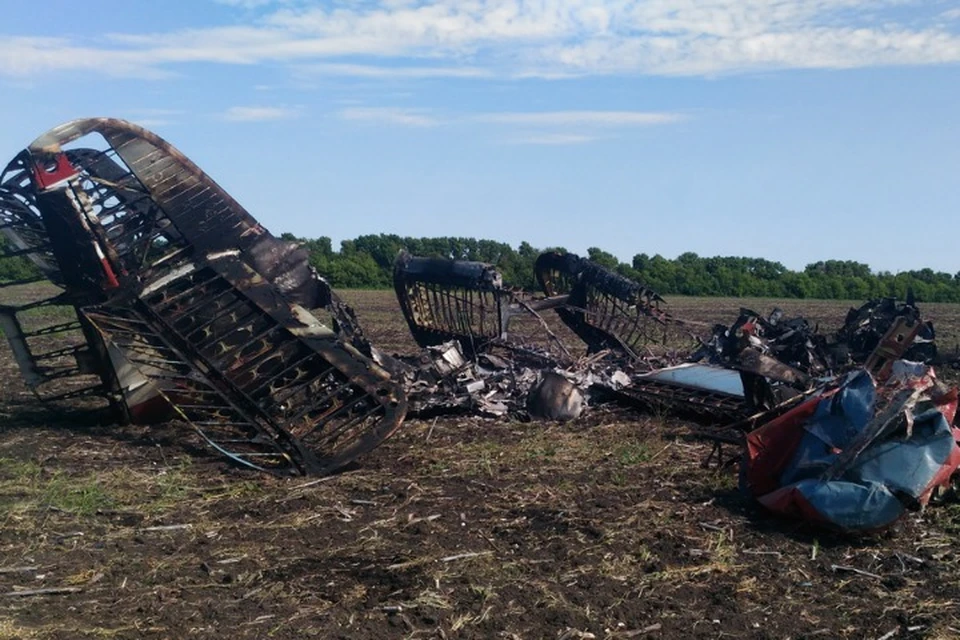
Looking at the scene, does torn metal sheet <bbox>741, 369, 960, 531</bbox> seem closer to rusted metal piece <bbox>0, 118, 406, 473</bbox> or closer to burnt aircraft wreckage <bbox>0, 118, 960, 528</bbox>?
burnt aircraft wreckage <bbox>0, 118, 960, 528</bbox>

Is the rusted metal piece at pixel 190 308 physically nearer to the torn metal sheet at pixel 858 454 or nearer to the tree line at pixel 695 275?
the torn metal sheet at pixel 858 454

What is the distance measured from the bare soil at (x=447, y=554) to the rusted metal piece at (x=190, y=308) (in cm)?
47

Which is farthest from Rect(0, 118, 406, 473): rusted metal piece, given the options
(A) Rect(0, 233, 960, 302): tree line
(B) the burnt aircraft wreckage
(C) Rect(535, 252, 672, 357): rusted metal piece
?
(A) Rect(0, 233, 960, 302): tree line

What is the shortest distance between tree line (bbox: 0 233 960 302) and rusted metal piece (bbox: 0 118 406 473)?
99.1 ft

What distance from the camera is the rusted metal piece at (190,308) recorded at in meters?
8.66

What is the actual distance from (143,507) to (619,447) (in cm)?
422

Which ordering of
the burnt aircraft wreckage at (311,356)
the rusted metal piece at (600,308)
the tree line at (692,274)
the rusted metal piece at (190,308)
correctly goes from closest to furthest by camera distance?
the burnt aircraft wreckage at (311,356)
the rusted metal piece at (190,308)
the rusted metal piece at (600,308)
the tree line at (692,274)

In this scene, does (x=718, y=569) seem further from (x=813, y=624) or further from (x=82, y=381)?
(x=82, y=381)

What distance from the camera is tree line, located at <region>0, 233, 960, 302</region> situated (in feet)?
144

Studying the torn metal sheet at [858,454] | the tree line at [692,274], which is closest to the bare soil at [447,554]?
the torn metal sheet at [858,454]

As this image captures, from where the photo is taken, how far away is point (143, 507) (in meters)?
7.05

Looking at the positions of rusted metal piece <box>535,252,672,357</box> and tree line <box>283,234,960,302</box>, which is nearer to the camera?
rusted metal piece <box>535,252,672,357</box>

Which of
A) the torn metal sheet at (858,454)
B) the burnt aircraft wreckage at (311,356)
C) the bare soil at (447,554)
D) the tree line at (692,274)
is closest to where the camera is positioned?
the bare soil at (447,554)

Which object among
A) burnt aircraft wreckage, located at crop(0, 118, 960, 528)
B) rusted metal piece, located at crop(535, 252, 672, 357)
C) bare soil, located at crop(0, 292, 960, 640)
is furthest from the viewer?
rusted metal piece, located at crop(535, 252, 672, 357)
